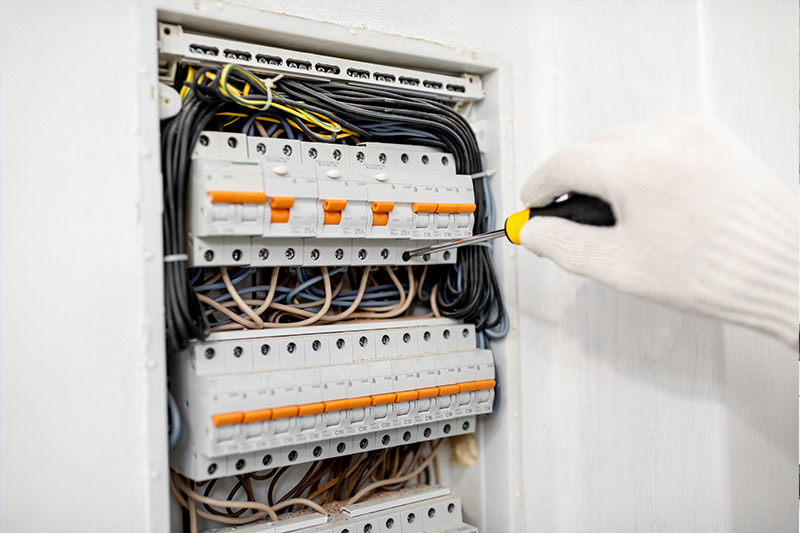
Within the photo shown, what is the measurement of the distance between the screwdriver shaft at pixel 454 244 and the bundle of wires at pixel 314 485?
460 mm

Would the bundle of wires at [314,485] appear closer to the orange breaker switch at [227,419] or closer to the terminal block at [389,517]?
the terminal block at [389,517]

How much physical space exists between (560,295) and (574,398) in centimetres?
23

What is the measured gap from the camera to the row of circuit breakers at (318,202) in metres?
0.98

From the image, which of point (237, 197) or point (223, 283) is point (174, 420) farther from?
point (237, 197)

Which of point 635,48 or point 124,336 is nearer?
point 124,336

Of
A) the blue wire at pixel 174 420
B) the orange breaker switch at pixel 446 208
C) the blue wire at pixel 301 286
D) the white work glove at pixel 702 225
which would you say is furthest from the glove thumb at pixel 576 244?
the blue wire at pixel 174 420

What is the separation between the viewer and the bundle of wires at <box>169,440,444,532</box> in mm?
1097

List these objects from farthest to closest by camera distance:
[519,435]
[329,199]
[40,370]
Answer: [519,435]
[329,199]
[40,370]

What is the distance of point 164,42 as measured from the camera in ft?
3.22

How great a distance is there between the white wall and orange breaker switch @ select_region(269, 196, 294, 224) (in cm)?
20

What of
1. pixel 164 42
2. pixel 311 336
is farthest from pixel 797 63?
pixel 164 42

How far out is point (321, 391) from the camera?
3.43ft

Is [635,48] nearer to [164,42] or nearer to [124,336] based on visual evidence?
[164,42]

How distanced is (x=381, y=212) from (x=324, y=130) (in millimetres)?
212
